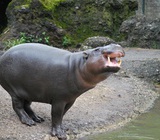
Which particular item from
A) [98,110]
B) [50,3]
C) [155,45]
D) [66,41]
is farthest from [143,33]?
[98,110]

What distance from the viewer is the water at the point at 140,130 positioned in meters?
6.45

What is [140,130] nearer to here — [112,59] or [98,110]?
[98,110]

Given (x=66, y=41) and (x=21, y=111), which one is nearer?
(x=21, y=111)

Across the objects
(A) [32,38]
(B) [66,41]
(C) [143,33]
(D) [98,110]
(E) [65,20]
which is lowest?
(C) [143,33]

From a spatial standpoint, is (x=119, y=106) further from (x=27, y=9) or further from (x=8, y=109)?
(x=27, y=9)

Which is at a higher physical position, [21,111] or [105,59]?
[105,59]

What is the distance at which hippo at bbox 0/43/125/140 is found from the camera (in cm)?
553

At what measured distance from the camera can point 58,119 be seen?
19.5 feet

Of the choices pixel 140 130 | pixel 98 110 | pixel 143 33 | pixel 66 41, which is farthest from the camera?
pixel 143 33

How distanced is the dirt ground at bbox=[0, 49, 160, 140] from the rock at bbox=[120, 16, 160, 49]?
388 cm

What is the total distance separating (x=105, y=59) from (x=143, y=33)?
1044 centimetres

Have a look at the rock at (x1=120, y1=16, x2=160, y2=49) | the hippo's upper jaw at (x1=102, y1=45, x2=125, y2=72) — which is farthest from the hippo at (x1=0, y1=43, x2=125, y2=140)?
the rock at (x1=120, y1=16, x2=160, y2=49)

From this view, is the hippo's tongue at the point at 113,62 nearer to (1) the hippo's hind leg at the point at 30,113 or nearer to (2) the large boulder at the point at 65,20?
(1) the hippo's hind leg at the point at 30,113

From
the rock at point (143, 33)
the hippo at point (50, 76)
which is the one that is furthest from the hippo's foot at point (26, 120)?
the rock at point (143, 33)
